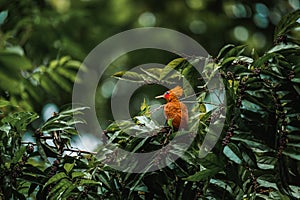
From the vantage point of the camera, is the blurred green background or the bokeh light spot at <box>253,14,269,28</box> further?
the bokeh light spot at <box>253,14,269,28</box>

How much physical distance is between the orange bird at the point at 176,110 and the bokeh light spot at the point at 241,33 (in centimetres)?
157

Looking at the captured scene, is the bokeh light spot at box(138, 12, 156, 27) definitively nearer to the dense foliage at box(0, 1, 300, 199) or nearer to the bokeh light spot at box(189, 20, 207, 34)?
the bokeh light spot at box(189, 20, 207, 34)

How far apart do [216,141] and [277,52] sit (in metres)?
0.13

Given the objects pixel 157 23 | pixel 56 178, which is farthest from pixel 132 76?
pixel 157 23

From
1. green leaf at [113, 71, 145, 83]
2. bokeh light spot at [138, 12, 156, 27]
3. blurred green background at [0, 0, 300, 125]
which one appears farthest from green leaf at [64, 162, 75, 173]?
bokeh light spot at [138, 12, 156, 27]

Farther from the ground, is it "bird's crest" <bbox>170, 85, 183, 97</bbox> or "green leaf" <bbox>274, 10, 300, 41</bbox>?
"green leaf" <bbox>274, 10, 300, 41</bbox>

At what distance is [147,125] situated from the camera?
0.58m

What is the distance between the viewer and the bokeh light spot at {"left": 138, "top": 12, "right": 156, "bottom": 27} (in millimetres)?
2189

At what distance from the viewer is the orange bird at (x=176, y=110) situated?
60cm

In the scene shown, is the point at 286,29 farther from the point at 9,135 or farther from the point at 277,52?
the point at 9,135

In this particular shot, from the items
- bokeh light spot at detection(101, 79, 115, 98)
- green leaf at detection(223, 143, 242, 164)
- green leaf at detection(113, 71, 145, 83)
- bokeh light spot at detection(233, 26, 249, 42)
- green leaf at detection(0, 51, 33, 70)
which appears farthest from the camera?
bokeh light spot at detection(233, 26, 249, 42)

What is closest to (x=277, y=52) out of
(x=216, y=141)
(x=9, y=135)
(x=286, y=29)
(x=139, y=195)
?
(x=286, y=29)

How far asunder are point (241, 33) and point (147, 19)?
16.9 inches

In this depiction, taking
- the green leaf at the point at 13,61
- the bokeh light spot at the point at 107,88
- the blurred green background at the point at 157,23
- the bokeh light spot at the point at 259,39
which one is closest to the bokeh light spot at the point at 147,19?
the blurred green background at the point at 157,23
